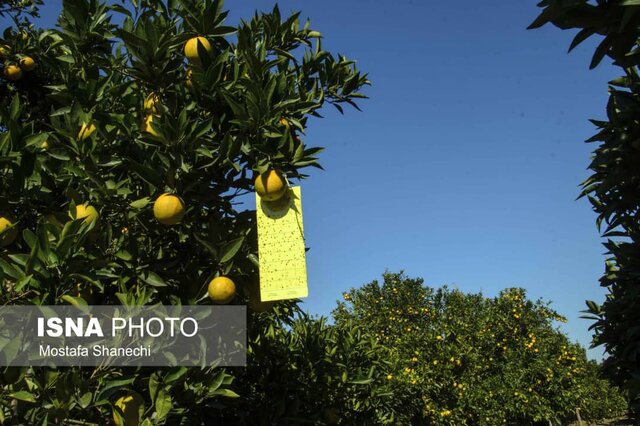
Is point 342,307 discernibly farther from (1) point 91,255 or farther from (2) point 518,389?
(1) point 91,255

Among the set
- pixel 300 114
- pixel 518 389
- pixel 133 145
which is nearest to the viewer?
pixel 133 145

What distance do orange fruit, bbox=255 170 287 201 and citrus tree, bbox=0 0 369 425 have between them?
0.04 m

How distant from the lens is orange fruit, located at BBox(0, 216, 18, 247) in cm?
198

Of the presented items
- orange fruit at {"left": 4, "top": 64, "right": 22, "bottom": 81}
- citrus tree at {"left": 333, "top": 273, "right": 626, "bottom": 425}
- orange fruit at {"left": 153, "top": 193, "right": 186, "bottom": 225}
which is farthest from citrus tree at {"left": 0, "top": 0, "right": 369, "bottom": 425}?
citrus tree at {"left": 333, "top": 273, "right": 626, "bottom": 425}

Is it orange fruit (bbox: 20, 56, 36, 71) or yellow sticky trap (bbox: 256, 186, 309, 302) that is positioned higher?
orange fruit (bbox: 20, 56, 36, 71)

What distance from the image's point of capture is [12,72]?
4.16m

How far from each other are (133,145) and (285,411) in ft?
6.06

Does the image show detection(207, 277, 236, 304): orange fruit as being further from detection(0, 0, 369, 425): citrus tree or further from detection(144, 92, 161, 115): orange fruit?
detection(144, 92, 161, 115): orange fruit

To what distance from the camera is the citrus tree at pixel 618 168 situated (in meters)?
1.44

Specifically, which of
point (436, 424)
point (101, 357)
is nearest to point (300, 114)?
point (101, 357)

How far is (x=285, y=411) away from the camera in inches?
115

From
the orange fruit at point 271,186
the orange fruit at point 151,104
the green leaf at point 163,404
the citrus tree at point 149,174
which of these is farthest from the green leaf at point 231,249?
the orange fruit at point 151,104

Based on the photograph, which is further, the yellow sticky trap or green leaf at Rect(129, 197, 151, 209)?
green leaf at Rect(129, 197, 151, 209)

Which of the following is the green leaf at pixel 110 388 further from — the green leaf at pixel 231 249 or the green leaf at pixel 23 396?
the green leaf at pixel 231 249
